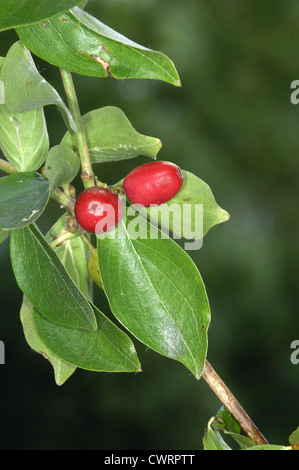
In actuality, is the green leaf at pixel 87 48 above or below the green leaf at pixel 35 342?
above

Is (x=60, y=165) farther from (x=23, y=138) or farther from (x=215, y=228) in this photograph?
(x=215, y=228)

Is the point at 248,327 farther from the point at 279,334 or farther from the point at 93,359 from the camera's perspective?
the point at 93,359

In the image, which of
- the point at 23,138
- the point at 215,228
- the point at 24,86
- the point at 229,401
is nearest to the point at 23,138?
the point at 23,138

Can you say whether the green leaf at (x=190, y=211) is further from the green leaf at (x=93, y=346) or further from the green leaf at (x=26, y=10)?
the green leaf at (x=26, y=10)

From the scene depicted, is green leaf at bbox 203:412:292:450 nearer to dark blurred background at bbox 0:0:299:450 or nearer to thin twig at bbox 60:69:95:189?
thin twig at bbox 60:69:95:189

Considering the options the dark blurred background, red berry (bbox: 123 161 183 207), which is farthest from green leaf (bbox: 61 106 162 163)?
the dark blurred background
